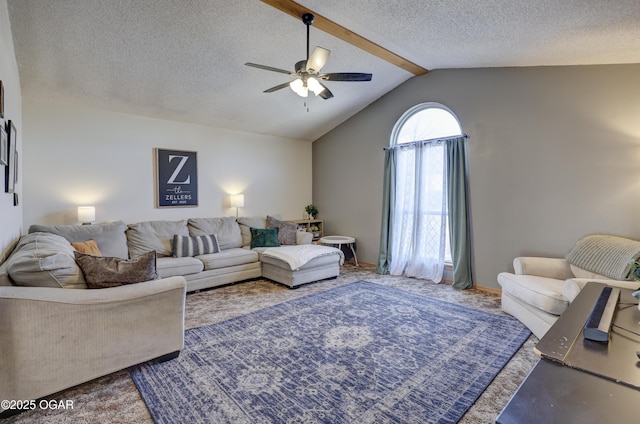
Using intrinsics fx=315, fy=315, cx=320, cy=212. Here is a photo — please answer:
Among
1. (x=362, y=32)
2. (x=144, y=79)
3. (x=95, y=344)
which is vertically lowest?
(x=95, y=344)

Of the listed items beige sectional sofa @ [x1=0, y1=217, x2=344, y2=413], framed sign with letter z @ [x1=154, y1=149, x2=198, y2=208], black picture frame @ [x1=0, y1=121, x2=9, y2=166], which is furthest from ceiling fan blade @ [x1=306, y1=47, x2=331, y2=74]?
framed sign with letter z @ [x1=154, y1=149, x2=198, y2=208]

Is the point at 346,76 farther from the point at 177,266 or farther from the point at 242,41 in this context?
the point at 177,266

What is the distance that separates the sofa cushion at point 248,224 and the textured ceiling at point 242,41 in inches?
74.2

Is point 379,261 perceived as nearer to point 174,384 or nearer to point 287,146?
point 287,146

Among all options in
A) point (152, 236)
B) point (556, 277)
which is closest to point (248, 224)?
point (152, 236)

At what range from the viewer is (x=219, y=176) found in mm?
5371

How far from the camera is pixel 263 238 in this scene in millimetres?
5031

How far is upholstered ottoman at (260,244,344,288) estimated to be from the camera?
13.9 feet

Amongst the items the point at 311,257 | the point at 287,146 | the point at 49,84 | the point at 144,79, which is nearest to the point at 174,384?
the point at 311,257

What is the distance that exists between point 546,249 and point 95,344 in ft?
14.6

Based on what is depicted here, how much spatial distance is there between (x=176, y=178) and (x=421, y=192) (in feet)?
12.4

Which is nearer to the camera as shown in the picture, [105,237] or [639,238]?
[639,238]

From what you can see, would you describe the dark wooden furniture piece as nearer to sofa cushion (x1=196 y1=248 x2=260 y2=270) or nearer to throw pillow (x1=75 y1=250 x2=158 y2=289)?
throw pillow (x1=75 y1=250 x2=158 y2=289)

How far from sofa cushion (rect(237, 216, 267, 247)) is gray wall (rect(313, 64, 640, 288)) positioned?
114 inches
